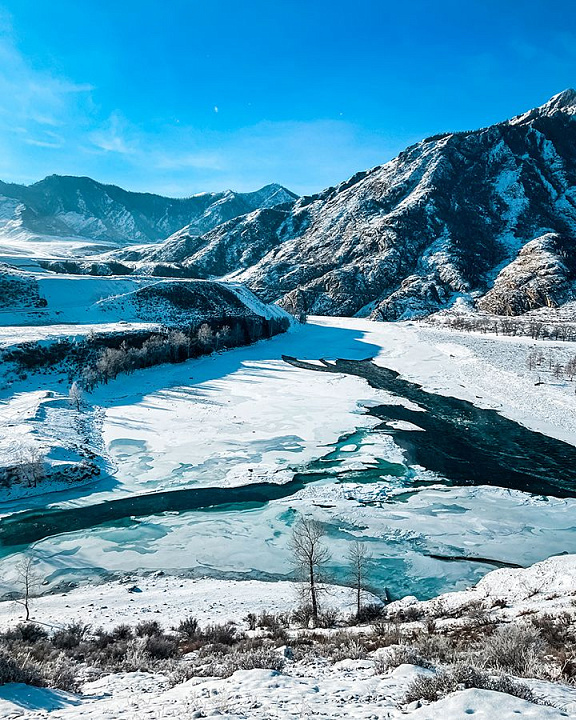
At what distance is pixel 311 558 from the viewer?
2086cm

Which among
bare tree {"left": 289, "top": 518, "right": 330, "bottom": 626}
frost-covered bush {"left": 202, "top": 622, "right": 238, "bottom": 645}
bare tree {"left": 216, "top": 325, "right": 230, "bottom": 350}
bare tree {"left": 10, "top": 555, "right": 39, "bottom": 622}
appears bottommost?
bare tree {"left": 10, "top": 555, "right": 39, "bottom": 622}

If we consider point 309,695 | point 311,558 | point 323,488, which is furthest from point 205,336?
point 309,695

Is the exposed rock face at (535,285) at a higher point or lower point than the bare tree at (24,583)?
higher

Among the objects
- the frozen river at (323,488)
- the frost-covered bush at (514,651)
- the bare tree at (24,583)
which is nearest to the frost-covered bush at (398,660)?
the frost-covered bush at (514,651)

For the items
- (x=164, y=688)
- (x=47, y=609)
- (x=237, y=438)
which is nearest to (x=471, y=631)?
(x=164, y=688)

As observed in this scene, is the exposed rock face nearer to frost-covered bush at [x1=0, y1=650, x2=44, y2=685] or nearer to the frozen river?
the frozen river

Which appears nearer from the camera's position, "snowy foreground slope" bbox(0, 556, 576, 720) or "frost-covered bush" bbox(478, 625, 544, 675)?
"snowy foreground slope" bbox(0, 556, 576, 720)

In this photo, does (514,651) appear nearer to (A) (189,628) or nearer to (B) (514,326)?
(A) (189,628)

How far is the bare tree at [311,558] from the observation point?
66.8ft

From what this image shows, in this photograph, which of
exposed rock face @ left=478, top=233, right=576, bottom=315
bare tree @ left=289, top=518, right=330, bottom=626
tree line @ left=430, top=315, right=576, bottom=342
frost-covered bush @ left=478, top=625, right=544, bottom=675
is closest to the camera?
frost-covered bush @ left=478, top=625, right=544, bottom=675

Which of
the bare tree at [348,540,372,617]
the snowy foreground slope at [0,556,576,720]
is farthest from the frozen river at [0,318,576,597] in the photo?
the snowy foreground slope at [0,556,576,720]

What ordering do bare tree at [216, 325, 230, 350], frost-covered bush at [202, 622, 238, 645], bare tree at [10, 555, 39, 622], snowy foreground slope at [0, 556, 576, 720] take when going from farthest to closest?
bare tree at [216, 325, 230, 350], bare tree at [10, 555, 39, 622], frost-covered bush at [202, 622, 238, 645], snowy foreground slope at [0, 556, 576, 720]

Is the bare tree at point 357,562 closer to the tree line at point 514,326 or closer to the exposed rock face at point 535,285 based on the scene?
the tree line at point 514,326

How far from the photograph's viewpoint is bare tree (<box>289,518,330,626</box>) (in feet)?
66.8
